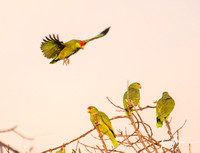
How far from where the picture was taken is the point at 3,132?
3436mm

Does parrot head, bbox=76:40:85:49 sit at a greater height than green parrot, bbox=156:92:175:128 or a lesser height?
greater

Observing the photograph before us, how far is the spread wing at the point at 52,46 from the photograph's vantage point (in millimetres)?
2388

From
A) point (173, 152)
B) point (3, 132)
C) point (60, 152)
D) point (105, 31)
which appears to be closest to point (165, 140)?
point (173, 152)

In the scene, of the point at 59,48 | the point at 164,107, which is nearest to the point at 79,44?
the point at 59,48

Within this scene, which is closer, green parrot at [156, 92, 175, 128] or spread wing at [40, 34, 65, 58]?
spread wing at [40, 34, 65, 58]

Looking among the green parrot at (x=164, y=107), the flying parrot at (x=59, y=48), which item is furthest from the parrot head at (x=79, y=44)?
the green parrot at (x=164, y=107)

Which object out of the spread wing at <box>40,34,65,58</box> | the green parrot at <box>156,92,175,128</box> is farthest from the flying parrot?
the green parrot at <box>156,92,175,128</box>

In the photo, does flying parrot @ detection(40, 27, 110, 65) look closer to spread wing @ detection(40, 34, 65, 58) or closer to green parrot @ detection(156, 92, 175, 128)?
spread wing @ detection(40, 34, 65, 58)

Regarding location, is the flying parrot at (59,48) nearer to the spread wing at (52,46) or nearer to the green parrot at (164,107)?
the spread wing at (52,46)

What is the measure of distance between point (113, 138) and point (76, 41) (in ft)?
3.50

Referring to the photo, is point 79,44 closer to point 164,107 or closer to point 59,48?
point 59,48

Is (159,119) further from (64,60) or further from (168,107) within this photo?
(64,60)

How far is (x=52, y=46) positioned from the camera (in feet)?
8.08

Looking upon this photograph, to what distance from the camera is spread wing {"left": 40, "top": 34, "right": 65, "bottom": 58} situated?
94.0 inches
